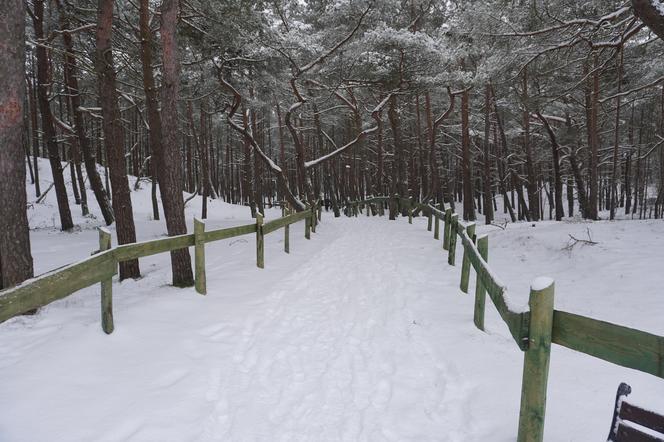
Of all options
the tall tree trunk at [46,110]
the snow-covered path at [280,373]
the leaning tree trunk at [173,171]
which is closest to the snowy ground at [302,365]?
the snow-covered path at [280,373]

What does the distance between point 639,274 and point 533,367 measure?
6325 mm

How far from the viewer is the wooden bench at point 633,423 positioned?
164cm

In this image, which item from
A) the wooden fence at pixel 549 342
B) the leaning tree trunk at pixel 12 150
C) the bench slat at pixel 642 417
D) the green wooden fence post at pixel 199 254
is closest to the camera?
the bench slat at pixel 642 417

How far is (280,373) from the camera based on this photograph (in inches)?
155

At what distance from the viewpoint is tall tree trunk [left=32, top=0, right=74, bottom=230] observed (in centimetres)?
1305

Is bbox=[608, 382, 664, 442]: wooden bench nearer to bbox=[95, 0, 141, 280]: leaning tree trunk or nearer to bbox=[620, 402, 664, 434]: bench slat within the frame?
bbox=[620, 402, 664, 434]: bench slat

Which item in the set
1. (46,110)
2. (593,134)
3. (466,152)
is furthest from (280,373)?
(466,152)

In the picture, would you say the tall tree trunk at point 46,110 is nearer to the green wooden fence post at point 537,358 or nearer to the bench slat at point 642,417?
the green wooden fence post at point 537,358

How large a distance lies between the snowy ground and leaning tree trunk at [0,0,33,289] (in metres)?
0.82

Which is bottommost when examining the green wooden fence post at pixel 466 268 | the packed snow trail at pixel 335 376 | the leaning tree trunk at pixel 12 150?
the packed snow trail at pixel 335 376

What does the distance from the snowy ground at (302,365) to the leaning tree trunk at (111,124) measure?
1.41m

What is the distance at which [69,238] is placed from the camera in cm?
1481

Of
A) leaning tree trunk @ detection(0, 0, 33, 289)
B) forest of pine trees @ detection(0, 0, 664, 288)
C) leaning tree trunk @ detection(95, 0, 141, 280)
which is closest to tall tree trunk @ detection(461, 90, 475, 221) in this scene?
forest of pine trees @ detection(0, 0, 664, 288)

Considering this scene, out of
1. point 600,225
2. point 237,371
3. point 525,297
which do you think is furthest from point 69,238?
point 600,225
